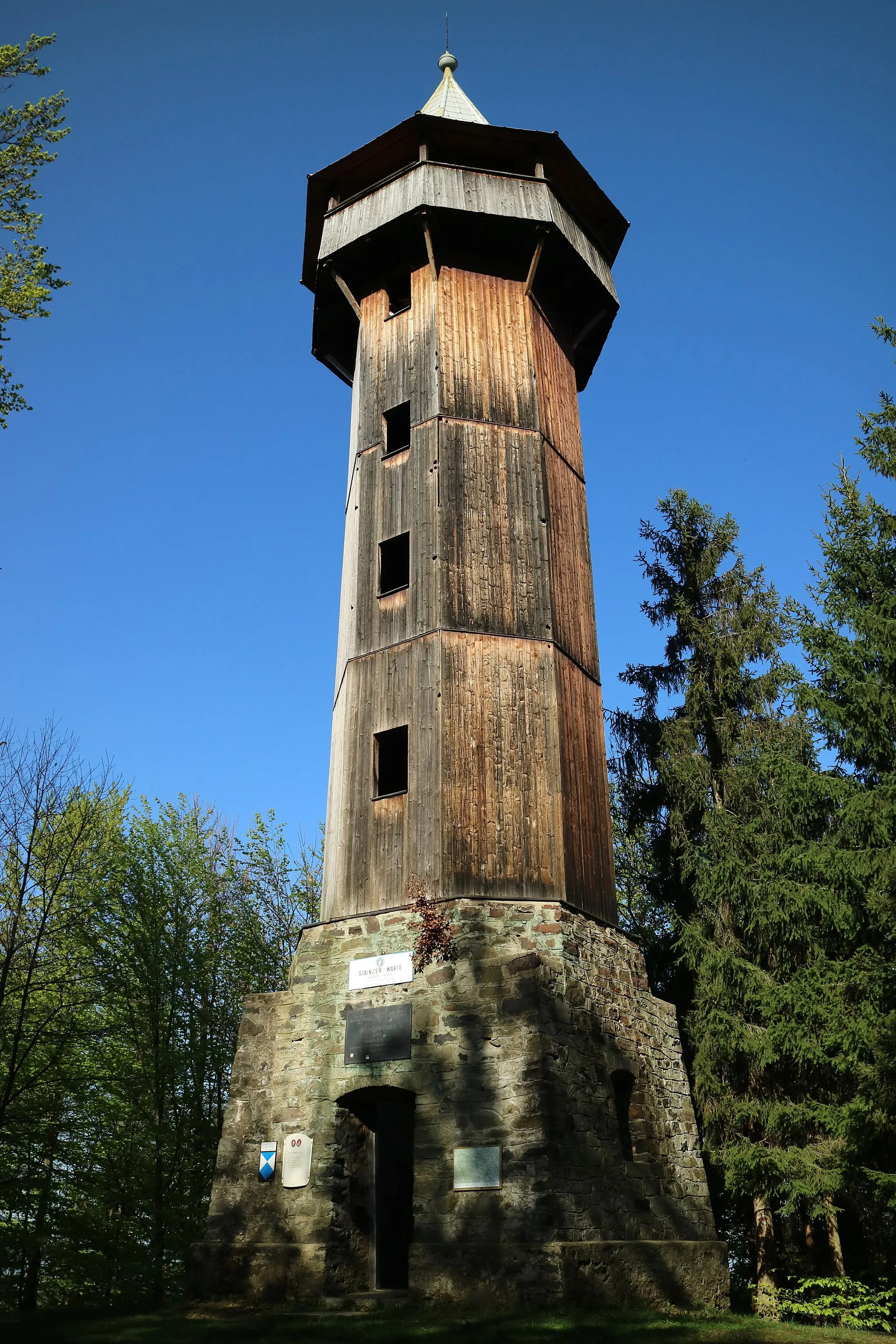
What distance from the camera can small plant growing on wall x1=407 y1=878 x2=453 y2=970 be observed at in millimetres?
11477

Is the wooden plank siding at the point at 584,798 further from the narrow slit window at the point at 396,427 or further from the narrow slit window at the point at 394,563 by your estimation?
the narrow slit window at the point at 396,427

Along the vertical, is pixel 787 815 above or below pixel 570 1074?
above

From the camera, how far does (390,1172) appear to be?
12906mm

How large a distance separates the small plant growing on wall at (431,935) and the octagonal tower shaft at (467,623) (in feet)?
0.90

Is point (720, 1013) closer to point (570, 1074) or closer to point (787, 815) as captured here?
point (787, 815)

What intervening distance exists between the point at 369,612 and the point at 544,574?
8.28 feet

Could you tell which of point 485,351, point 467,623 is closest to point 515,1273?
point 467,623

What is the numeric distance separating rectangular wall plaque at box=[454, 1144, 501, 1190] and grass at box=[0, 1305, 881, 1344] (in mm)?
1104

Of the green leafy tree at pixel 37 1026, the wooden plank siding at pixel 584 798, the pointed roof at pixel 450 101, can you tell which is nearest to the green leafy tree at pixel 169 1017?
the green leafy tree at pixel 37 1026

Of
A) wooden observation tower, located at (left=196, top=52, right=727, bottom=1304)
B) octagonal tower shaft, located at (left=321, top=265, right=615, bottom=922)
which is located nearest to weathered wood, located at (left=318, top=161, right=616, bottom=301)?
wooden observation tower, located at (left=196, top=52, right=727, bottom=1304)

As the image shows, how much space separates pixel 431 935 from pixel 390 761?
10.3 ft

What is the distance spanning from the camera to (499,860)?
478 inches

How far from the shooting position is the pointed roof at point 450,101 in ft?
62.8

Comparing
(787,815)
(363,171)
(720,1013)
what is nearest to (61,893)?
(720,1013)
